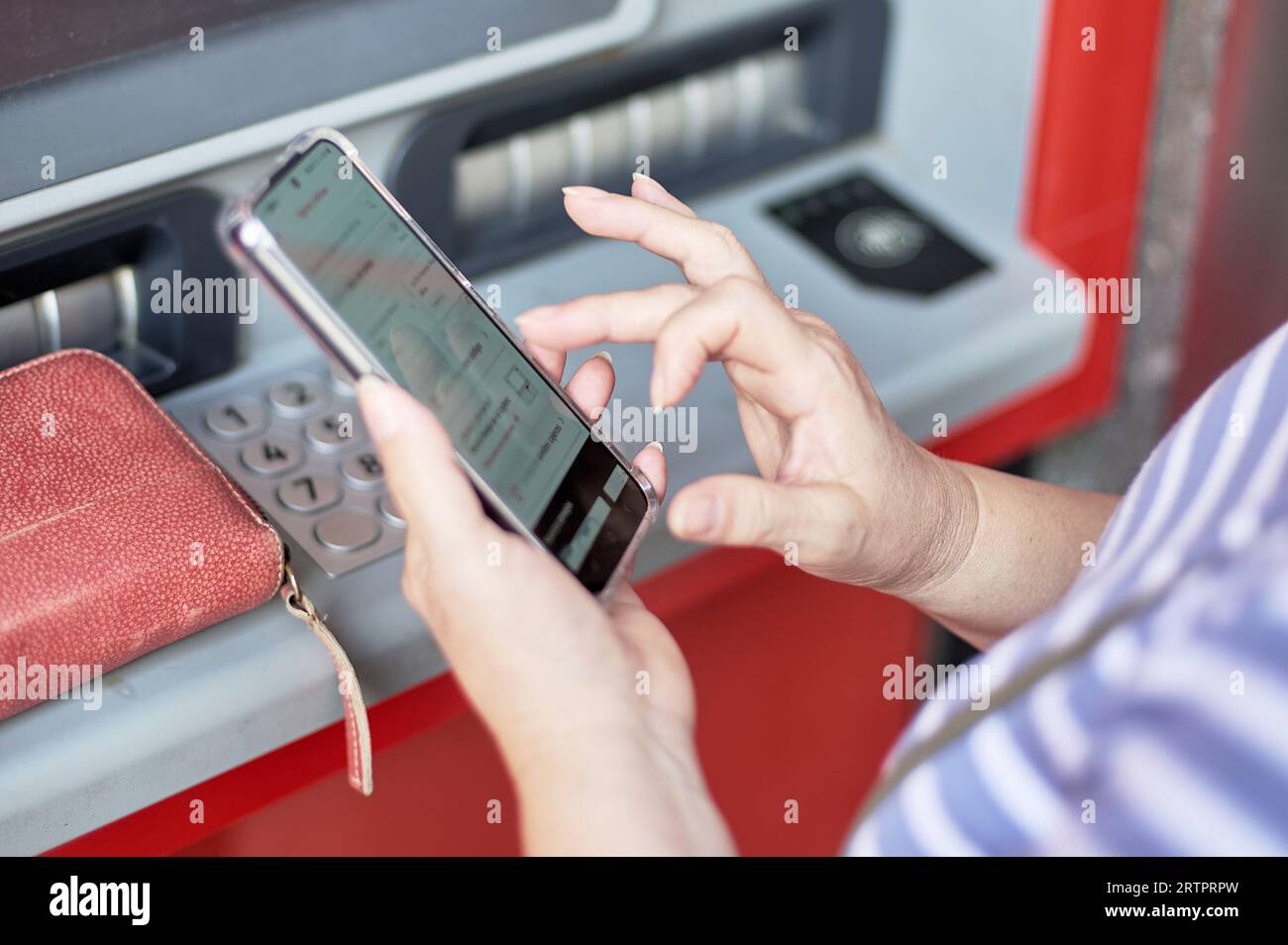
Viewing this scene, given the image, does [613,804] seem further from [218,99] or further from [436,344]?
[218,99]

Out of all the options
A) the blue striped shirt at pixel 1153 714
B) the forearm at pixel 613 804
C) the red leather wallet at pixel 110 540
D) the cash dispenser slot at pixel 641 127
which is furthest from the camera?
the cash dispenser slot at pixel 641 127

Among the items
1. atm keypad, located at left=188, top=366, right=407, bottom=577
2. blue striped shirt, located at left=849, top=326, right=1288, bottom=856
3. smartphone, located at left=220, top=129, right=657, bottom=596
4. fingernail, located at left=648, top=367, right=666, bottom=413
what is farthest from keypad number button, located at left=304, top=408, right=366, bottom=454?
blue striped shirt, located at left=849, top=326, right=1288, bottom=856

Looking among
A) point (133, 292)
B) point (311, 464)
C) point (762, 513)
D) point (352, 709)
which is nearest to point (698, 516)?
point (762, 513)

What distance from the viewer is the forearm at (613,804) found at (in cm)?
59

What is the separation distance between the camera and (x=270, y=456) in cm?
95

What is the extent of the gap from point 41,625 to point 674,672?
1.10 ft

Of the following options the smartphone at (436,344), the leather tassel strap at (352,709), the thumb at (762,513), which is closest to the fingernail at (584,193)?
the smartphone at (436,344)

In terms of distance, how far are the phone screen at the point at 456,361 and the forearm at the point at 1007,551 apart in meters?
0.19

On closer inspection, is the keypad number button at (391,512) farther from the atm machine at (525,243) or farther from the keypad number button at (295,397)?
the keypad number button at (295,397)

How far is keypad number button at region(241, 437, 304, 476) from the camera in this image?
941 mm

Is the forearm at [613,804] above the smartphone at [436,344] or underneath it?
underneath

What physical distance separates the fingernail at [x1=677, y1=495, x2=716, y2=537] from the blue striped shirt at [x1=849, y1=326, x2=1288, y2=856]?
125 mm
